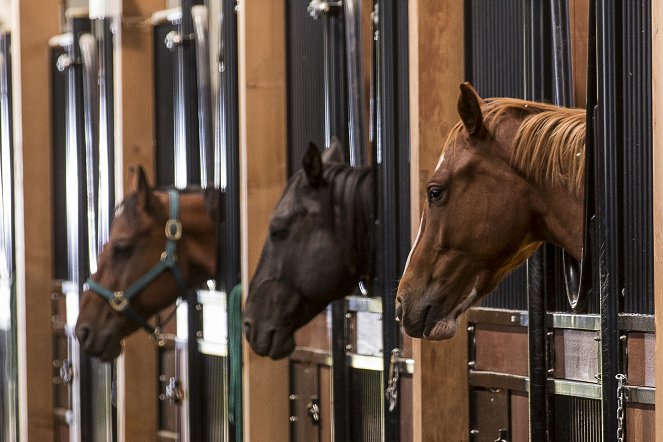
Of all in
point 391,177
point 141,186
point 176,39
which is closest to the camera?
point 391,177

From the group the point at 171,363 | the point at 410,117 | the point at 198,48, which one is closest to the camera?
the point at 410,117

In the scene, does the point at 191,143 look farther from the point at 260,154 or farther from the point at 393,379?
the point at 393,379

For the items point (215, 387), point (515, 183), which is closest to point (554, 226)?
point (515, 183)

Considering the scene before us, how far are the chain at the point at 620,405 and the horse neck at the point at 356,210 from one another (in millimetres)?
894

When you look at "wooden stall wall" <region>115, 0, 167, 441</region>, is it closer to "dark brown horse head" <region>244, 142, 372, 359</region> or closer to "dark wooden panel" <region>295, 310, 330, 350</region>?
"dark wooden panel" <region>295, 310, 330, 350</region>

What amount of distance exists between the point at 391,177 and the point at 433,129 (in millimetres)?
273

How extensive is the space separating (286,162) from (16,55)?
1769mm

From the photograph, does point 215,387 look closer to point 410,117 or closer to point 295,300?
point 295,300

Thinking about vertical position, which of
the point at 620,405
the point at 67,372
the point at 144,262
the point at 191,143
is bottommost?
the point at 67,372

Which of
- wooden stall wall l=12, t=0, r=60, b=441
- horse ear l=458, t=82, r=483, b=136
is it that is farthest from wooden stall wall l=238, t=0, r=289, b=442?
wooden stall wall l=12, t=0, r=60, b=441

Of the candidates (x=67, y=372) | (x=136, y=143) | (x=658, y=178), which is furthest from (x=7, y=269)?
(x=658, y=178)

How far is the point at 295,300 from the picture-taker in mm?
2869

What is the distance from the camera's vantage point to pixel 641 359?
2.14 meters

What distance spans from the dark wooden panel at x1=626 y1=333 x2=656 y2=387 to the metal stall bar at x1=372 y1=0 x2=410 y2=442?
0.73 meters
